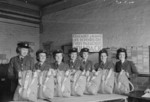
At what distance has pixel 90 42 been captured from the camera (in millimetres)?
4430

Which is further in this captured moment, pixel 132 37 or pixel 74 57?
pixel 132 37

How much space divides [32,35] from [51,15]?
2.85 ft

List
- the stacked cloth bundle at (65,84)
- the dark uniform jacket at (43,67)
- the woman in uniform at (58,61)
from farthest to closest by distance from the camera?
the woman in uniform at (58,61) → the dark uniform jacket at (43,67) → the stacked cloth bundle at (65,84)

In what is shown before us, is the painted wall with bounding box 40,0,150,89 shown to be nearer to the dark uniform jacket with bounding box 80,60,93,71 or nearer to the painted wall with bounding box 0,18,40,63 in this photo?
the painted wall with bounding box 0,18,40,63

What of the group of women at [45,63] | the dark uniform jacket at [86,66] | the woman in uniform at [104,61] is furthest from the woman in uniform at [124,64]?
the dark uniform jacket at [86,66]

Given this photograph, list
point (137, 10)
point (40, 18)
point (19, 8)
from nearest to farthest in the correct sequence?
point (137, 10) < point (19, 8) < point (40, 18)

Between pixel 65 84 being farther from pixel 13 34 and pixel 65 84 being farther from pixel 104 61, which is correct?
pixel 13 34

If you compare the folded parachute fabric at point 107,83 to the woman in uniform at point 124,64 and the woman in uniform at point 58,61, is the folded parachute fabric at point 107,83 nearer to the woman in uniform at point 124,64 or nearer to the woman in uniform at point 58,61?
the woman in uniform at point 124,64

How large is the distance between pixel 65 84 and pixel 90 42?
1.96 meters

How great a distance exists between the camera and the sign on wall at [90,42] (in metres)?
4.41

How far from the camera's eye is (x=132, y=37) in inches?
159

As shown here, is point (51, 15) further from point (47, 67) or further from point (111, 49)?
point (47, 67)

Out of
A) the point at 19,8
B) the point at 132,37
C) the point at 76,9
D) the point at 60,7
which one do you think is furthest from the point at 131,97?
the point at 19,8

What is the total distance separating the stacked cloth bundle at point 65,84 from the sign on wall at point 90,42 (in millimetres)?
1464
